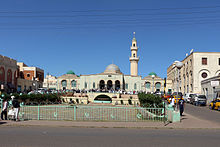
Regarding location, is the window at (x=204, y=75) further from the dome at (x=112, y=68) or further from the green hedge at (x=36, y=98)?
the dome at (x=112, y=68)

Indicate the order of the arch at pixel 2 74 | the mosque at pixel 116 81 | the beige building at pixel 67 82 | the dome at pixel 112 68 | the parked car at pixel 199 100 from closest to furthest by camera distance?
1. the parked car at pixel 199 100
2. the arch at pixel 2 74
3. the mosque at pixel 116 81
4. the dome at pixel 112 68
5. the beige building at pixel 67 82

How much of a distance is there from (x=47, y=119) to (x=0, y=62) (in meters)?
36.2

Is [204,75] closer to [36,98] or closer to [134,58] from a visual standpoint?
[134,58]

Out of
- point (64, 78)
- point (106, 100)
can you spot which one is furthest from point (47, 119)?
point (64, 78)

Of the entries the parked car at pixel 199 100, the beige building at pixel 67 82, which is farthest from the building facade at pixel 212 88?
the beige building at pixel 67 82

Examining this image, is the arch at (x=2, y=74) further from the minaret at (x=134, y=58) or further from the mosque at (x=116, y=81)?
the minaret at (x=134, y=58)

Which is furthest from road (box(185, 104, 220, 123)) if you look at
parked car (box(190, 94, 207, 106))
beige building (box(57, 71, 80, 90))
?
beige building (box(57, 71, 80, 90))

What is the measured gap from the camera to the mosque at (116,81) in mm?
64438

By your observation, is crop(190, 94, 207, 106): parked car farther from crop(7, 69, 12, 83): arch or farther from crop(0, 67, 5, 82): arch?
crop(7, 69, 12, 83): arch

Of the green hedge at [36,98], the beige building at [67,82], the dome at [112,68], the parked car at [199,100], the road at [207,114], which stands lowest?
the road at [207,114]

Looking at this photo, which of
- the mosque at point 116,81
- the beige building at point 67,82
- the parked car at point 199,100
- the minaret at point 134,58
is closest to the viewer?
the parked car at point 199,100

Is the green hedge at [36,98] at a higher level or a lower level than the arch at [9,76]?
lower

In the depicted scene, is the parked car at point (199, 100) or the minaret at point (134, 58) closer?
the parked car at point (199, 100)

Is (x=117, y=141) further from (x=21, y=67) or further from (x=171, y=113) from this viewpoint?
(x=21, y=67)
